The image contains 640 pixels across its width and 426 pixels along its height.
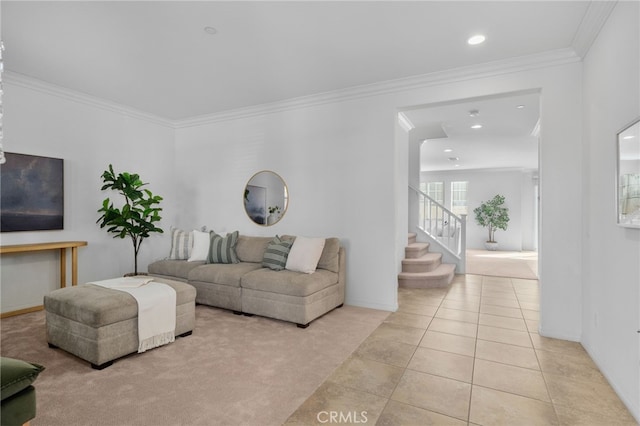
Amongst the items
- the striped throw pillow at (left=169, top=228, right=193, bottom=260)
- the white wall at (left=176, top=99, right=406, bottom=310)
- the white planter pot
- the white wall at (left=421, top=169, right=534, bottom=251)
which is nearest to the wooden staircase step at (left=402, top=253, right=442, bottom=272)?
the white wall at (left=176, top=99, right=406, bottom=310)

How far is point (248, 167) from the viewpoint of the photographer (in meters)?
5.18

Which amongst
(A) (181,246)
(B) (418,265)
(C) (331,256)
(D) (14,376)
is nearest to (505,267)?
(B) (418,265)

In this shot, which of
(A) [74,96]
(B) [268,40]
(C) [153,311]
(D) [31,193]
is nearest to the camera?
(C) [153,311]

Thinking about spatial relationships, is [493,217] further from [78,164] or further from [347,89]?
[78,164]

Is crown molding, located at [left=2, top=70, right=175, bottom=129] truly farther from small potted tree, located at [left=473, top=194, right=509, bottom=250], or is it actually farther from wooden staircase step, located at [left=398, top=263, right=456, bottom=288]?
small potted tree, located at [left=473, top=194, right=509, bottom=250]

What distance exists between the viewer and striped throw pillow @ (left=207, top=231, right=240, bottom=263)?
14.8ft

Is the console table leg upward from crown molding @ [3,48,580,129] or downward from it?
downward

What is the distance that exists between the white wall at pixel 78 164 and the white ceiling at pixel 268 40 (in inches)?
15.5

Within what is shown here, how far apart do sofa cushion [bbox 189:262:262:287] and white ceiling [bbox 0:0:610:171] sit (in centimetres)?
224

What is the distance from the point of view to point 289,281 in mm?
3611

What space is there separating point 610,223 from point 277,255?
309 centimetres

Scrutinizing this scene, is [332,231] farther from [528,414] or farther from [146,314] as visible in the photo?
[528,414]

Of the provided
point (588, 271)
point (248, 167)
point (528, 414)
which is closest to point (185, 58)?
point (248, 167)

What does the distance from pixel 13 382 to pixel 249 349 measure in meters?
1.73
